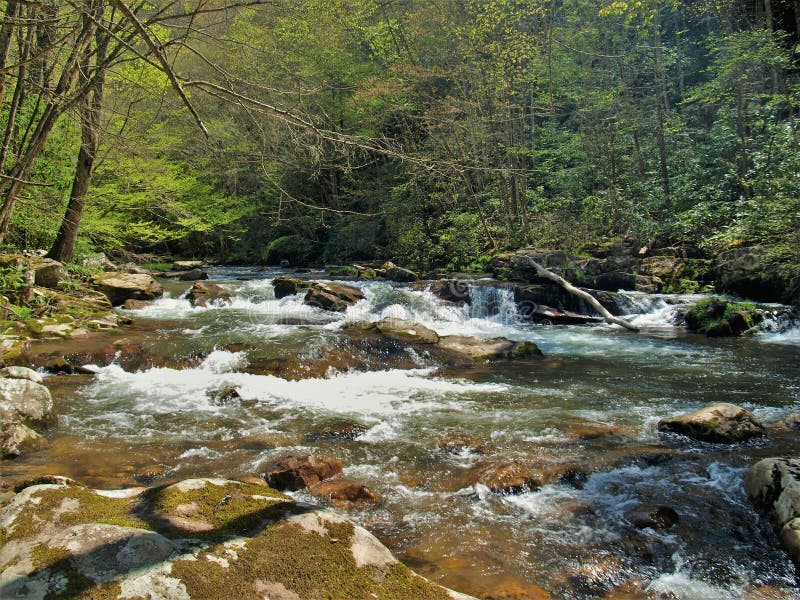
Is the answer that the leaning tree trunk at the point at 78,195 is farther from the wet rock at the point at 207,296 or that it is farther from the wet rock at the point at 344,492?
the wet rock at the point at 344,492

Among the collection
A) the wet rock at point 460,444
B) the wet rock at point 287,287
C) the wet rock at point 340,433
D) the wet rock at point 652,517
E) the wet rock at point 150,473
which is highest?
the wet rock at point 287,287

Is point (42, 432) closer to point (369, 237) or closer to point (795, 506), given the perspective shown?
point (795, 506)

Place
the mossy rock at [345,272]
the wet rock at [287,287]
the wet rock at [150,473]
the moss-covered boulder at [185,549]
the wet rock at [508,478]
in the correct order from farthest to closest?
1. the mossy rock at [345,272]
2. the wet rock at [287,287]
3. the wet rock at [150,473]
4. the wet rock at [508,478]
5. the moss-covered boulder at [185,549]

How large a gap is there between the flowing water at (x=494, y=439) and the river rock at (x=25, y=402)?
0.86ft

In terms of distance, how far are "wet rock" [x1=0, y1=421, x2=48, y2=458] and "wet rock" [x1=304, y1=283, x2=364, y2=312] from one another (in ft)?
26.6

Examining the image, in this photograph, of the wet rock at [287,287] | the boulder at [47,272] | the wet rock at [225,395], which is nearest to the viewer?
the wet rock at [225,395]

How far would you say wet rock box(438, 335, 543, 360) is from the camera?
9195 millimetres

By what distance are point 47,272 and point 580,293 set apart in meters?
12.2

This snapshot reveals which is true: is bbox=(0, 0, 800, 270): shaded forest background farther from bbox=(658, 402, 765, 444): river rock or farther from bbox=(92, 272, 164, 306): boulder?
bbox=(658, 402, 765, 444): river rock

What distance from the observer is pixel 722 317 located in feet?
35.3

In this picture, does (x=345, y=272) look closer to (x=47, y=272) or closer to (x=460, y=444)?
(x=47, y=272)

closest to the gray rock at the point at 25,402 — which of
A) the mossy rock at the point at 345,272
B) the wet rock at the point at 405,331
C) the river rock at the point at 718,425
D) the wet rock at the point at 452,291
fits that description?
the wet rock at the point at 405,331

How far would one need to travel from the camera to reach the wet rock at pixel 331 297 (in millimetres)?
12828

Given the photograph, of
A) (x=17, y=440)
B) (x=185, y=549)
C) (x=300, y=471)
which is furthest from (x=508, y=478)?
(x=17, y=440)
